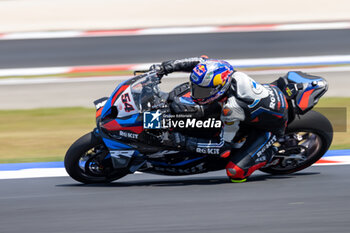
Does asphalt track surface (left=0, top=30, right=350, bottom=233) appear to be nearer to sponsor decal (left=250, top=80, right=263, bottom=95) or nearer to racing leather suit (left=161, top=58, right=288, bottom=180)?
racing leather suit (left=161, top=58, right=288, bottom=180)

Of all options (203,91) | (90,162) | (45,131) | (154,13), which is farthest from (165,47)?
(203,91)

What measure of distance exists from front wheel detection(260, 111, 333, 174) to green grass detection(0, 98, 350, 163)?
1.34 metres

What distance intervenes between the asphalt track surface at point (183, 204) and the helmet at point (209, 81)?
2.88 ft

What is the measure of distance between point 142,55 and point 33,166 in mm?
5612

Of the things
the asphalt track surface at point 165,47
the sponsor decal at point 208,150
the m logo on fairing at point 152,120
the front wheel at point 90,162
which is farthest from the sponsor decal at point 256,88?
the asphalt track surface at point 165,47

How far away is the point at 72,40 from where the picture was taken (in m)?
12.5

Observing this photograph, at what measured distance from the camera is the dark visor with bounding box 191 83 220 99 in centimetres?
474

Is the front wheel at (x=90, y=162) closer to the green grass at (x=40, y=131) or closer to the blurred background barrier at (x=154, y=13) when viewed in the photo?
the green grass at (x=40, y=131)

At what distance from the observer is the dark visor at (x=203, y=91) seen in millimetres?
4742

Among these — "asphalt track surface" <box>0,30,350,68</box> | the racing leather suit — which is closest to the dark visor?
the racing leather suit

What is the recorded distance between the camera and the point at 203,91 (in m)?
4.75

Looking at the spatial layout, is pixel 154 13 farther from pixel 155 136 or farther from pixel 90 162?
pixel 155 136

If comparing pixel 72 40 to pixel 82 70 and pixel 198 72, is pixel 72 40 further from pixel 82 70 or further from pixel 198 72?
pixel 198 72

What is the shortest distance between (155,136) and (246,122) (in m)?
0.81
